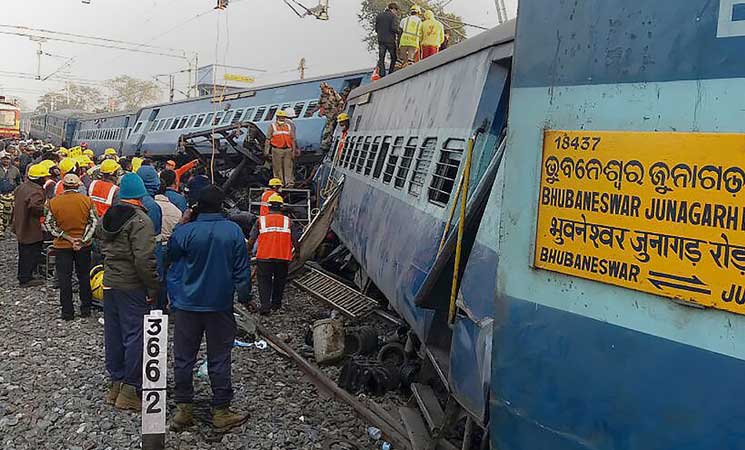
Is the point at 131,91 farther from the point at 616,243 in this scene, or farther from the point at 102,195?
the point at 616,243

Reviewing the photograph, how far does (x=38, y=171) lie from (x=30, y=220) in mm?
754

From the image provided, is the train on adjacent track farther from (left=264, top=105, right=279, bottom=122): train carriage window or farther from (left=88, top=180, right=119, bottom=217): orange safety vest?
(left=88, top=180, right=119, bottom=217): orange safety vest

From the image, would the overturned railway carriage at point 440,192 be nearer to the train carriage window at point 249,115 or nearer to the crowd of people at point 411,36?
the crowd of people at point 411,36

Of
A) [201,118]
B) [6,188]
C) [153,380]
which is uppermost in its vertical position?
[201,118]

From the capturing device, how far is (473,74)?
473cm

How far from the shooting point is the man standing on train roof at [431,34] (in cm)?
1289

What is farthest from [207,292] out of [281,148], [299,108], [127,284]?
[299,108]

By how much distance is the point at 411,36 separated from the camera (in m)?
12.9

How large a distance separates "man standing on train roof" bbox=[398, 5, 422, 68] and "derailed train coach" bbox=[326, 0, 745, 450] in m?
9.76

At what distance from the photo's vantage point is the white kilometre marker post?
15.5ft

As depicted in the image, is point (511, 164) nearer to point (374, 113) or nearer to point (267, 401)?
point (267, 401)

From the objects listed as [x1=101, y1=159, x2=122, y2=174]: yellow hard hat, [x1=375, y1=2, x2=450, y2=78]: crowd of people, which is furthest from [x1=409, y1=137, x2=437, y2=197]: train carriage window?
[x1=375, y1=2, x2=450, y2=78]: crowd of people

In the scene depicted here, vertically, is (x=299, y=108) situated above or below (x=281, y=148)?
above

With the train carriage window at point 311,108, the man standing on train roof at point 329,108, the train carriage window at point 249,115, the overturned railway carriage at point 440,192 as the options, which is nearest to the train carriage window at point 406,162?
the overturned railway carriage at point 440,192
